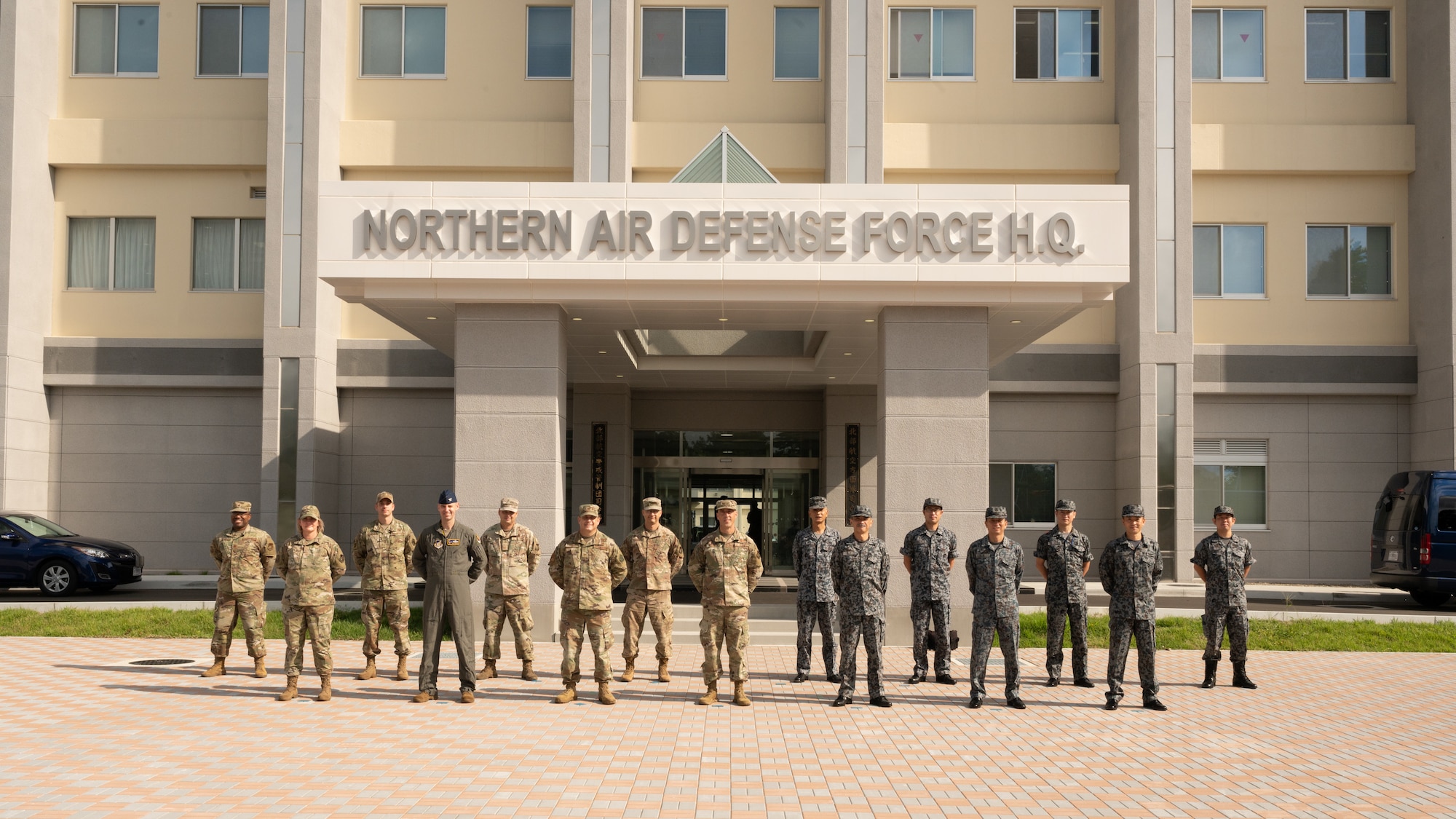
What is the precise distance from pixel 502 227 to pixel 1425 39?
67.1 ft

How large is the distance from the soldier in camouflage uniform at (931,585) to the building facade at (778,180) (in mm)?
10372

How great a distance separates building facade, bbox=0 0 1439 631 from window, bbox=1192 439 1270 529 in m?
0.06

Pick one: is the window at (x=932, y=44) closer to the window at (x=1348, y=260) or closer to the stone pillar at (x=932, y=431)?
the window at (x=1348, y=260)

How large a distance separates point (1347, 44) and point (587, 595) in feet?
73.3

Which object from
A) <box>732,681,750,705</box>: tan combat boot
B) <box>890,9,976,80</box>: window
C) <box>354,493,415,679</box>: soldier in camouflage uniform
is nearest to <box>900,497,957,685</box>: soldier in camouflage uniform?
<box>732,681,750,705</box>: tan combat boot

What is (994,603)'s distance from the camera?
1069cm

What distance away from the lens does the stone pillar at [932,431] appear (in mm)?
14148

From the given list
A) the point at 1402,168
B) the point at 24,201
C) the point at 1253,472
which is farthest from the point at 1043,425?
the point at 24,201

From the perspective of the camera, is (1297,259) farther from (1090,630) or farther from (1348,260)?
(1090,630)

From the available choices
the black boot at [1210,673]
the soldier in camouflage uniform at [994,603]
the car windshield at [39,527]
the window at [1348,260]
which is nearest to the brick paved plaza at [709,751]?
the black boot at [1210,673]

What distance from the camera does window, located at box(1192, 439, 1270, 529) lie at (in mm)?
23766

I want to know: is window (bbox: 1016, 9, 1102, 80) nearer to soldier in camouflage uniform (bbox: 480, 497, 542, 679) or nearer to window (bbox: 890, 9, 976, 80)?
window (bbox: 890, 9, 976, 80)

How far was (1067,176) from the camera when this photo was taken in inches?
934

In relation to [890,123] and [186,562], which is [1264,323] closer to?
[890,123]
